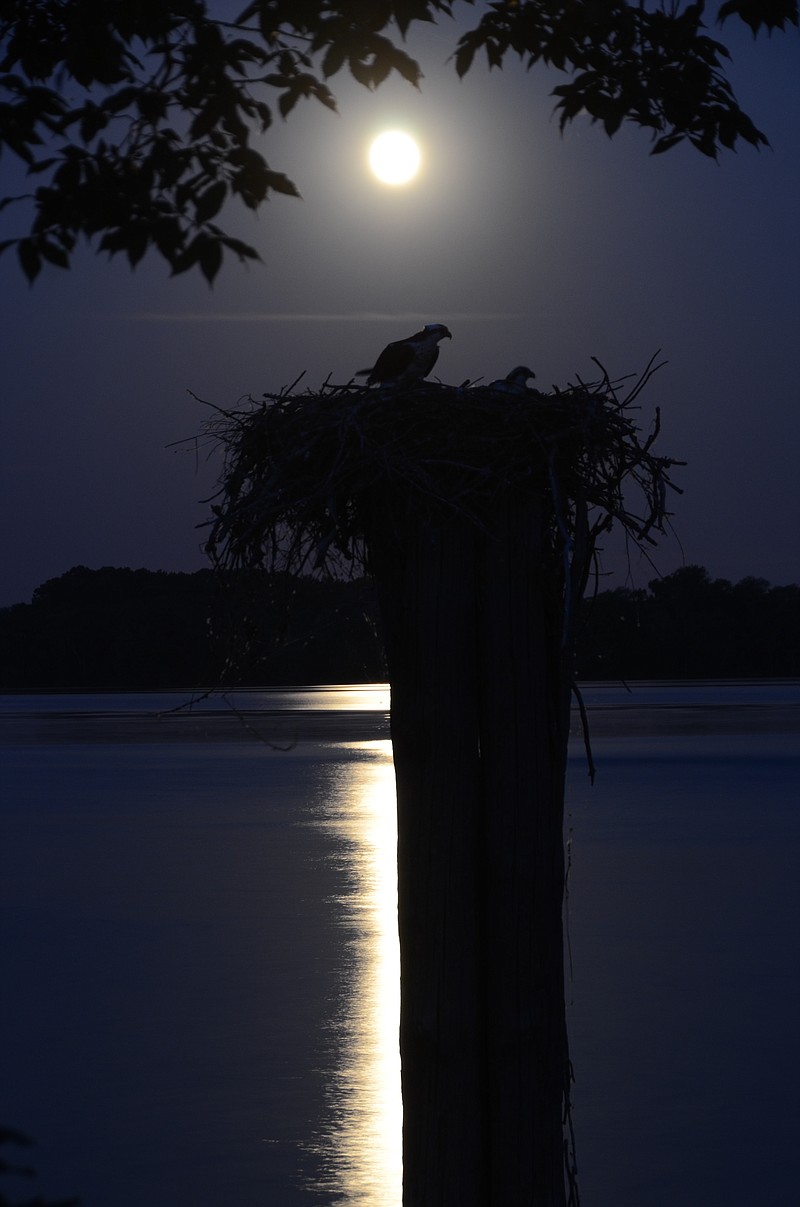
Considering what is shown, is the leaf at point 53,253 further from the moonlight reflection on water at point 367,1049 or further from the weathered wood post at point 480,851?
the moonlight reflection on water at point 367,1049

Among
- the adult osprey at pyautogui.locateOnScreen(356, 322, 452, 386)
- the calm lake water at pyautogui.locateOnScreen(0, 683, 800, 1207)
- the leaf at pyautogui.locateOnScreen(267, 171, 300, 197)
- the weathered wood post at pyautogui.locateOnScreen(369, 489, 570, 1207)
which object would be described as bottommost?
the calm lake water at pyautogui.locateOnScreen(0, 683, 800, 1207)

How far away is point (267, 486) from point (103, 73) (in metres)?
1.38

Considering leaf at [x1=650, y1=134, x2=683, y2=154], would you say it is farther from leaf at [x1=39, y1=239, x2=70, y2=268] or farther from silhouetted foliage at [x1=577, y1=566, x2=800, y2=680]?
silhouetted foliage at [x1=577, y1=566, x2=800, y2=680]

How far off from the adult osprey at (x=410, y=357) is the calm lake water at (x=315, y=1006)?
1.93 meters

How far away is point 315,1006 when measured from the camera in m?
9.09

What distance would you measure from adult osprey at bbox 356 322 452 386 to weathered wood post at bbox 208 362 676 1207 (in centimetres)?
61

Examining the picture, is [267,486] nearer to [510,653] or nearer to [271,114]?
[510,653]

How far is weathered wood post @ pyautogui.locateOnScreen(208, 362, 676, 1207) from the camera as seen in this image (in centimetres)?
399

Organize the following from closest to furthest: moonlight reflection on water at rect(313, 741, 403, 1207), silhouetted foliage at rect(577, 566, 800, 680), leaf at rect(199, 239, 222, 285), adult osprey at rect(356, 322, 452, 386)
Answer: leaf at rect(199, 239, 222, 285) → adult osprey at rect(356, 322, 452, 386) → moonlight reflection on water at rect(313, 741, 403, 1207) → silhouetted foliage at rect(577, 566, 800, 680)

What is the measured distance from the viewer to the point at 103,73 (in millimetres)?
4398

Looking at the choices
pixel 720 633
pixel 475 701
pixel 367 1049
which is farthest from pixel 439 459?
pixel 720 633

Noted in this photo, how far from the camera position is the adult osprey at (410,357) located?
5445 millimetres

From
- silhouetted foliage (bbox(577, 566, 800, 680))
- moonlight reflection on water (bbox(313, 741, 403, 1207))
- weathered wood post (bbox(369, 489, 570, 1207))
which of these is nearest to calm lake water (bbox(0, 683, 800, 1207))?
moonlight reflection on water (bbox(313, 741, 403, 1207))

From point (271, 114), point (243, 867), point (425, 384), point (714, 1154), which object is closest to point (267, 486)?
point (425, 384)
